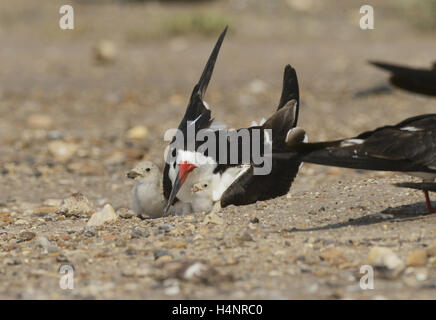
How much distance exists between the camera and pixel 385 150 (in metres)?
3.97

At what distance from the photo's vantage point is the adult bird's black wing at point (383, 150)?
3846 mm

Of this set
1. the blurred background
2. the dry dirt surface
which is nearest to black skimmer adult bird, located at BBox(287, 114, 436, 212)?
the dry dirt surface

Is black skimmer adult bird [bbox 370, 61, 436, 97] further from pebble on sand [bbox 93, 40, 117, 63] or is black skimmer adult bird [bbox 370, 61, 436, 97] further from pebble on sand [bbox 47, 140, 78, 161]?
pebble on sand [bbox 93, 40, 117, 63]

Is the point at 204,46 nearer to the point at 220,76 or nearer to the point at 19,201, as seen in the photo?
the point at 220,76

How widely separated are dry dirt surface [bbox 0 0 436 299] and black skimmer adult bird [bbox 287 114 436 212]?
0.33 metres

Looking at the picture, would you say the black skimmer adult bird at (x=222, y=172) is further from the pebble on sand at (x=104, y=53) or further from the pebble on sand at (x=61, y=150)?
the pebble on sand at (x=104, y=53)

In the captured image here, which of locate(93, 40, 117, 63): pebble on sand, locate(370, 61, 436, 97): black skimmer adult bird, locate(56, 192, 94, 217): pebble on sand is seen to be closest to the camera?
locate(56, 192, 94, 217): pebble on sand

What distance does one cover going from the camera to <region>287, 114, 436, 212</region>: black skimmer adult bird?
3844mm

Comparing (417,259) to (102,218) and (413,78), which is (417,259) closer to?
(102,218)

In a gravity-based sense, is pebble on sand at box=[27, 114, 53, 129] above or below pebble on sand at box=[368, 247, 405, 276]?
above

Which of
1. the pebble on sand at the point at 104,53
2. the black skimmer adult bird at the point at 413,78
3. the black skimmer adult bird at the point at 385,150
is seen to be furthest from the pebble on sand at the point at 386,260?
the pebble on sand at the point at 104,53

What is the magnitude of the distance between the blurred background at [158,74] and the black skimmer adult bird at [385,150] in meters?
2.19

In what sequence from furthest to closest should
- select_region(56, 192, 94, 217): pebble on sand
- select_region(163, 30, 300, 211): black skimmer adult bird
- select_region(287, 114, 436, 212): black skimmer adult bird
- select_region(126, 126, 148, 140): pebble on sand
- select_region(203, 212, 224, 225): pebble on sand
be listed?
select_region(126, 126, 148, 140): pebble on sand < select_region(56, 192, 94, 217): pebble on sand < select_region(163, 30, 300, 211): black skimmer adult bird < select_region(203, 212, 224, 225): pebble on sand < select_region(287, 114, 436, 212): black skimmer adult bird
